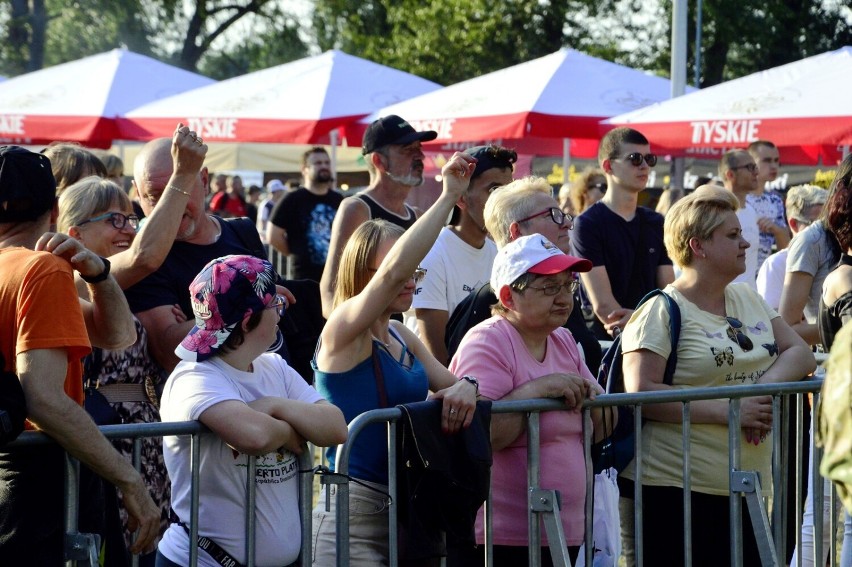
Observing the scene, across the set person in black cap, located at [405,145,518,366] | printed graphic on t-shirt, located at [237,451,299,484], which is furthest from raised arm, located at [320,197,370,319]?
printed graphic on t-shirt, located at [237,451,299,484]

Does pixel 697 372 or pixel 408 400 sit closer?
pixel 408 400

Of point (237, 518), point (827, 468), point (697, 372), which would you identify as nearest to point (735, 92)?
point (697, 372)

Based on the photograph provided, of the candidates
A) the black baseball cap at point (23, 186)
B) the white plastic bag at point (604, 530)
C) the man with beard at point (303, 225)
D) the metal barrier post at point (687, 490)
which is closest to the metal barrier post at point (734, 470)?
the metal barrier post at point (687, 490)

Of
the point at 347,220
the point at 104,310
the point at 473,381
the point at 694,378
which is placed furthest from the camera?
the point at 347,220

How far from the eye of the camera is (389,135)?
577 cm

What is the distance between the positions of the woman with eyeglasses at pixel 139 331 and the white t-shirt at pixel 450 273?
3.79ft

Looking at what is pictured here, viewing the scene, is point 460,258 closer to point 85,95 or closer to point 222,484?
point 222,484

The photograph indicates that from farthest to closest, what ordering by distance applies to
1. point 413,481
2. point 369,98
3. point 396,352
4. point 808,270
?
point 369,98
point 808,270
point 396,352
point 413,481

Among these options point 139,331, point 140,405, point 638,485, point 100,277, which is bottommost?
point 638,485

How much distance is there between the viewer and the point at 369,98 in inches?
458

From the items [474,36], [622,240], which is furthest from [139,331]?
[474,36]

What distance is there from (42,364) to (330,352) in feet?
3.08

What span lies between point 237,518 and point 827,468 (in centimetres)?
197

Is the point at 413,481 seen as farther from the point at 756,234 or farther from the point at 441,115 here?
the point at 441,115
